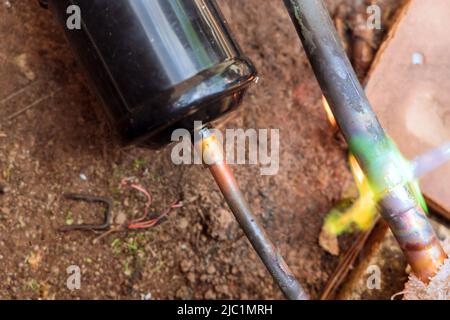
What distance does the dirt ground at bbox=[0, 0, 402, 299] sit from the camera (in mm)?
1427

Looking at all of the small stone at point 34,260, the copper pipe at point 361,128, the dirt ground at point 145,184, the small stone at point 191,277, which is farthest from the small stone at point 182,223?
the copper pipe at point 361,128

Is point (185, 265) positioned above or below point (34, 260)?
below

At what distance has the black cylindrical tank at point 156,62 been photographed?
109 centimetres

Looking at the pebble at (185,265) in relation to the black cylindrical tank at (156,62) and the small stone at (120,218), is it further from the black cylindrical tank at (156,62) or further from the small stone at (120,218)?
the black cylindrical tank at (156,62)

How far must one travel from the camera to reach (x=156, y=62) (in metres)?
1.09

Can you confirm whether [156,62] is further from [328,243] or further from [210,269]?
[328,243]

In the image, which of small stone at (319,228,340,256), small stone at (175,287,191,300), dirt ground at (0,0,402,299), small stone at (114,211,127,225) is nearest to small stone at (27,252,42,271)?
dirt ground at (0,0,402,299)

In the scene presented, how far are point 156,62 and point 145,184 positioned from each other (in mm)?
502

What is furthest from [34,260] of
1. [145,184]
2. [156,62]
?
[156,62]

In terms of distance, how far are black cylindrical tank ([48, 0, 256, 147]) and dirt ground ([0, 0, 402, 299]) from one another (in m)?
0.36

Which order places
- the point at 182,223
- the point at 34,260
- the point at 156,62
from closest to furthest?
the point at 156,62, the point at 34,260, the point at 182,223

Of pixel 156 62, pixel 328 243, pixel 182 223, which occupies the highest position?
pixel 156 62

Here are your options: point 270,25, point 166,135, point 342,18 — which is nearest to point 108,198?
point 166,135

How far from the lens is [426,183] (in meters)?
1.55
